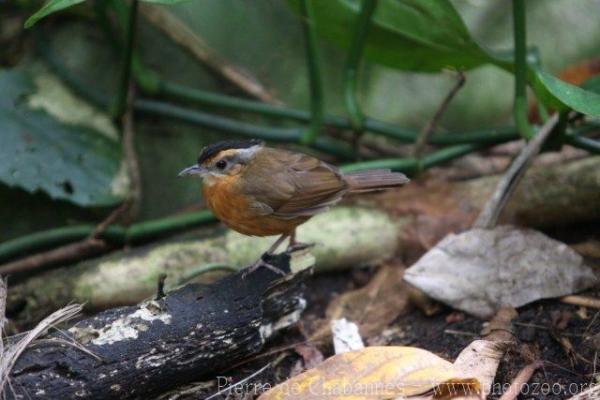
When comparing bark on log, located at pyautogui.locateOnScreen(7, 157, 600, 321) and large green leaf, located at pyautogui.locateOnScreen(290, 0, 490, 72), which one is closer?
large green leaf, located at pyautogui.locateOnScreen(290, 0, 490, 72)

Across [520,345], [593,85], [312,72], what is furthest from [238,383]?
[593,85]

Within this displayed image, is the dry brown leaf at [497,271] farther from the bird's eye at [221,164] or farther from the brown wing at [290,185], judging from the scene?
the bird's eye at [221,164]

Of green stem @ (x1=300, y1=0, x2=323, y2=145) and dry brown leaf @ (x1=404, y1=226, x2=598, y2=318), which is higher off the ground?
green stem @ (x1=300, y1=0, x2=323, y2=145)

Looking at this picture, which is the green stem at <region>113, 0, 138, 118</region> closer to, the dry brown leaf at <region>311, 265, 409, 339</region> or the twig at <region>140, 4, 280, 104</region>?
the twig at <region>140, 4, 280, 104</region>

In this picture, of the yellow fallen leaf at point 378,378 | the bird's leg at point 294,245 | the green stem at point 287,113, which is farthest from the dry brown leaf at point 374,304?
the green stem at point 287,113

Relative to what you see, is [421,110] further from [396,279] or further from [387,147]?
[396,279]

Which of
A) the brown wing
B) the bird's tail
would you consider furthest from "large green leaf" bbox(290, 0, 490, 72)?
the brown wing
